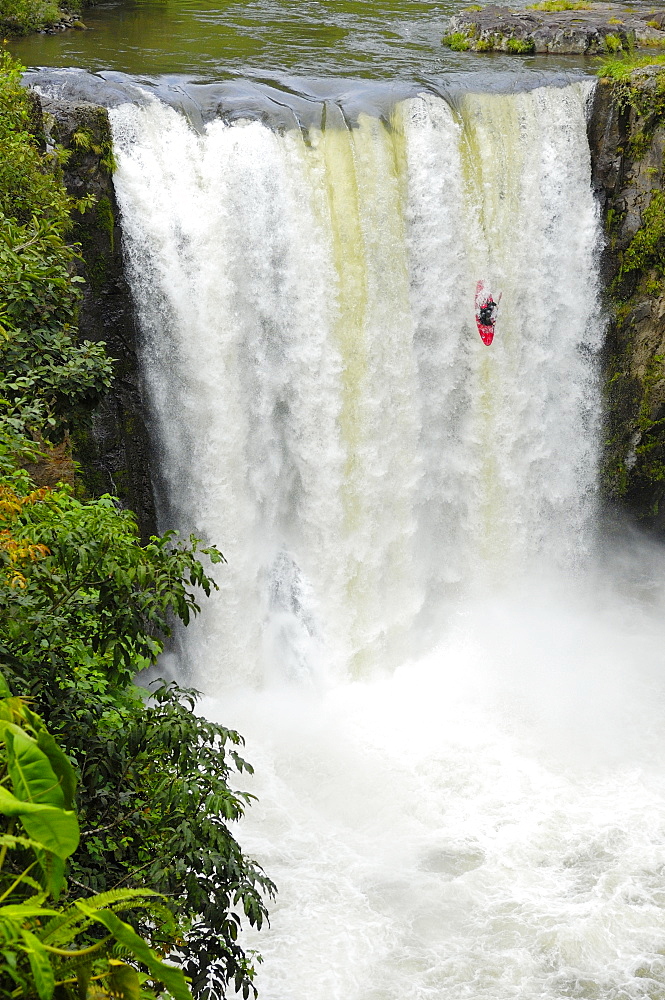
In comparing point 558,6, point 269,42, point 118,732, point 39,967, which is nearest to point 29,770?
point 39,967

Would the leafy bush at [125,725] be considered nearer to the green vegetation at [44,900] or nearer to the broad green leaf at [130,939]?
the green vegetation at [44,900]

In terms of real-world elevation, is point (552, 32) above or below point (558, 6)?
below

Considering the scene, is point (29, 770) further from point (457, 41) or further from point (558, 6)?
point (558, 6)

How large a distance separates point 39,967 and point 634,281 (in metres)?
11.5

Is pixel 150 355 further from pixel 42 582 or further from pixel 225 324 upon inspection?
pixel 42 582

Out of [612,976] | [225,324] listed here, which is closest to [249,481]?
[225,324]

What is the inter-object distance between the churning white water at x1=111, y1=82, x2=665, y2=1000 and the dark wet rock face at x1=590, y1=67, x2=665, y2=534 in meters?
0.27

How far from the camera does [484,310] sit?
11859 millimetres

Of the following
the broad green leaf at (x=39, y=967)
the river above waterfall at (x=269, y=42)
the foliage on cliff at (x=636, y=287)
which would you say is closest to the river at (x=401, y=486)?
the river above waterfall at (x=269, y=42)

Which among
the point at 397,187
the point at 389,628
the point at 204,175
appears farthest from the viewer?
the point at 389,628

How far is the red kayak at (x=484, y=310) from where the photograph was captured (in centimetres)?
1188

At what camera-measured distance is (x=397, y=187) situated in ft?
36.6

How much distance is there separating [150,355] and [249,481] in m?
1.90

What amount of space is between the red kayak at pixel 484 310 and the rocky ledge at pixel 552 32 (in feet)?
16.4
